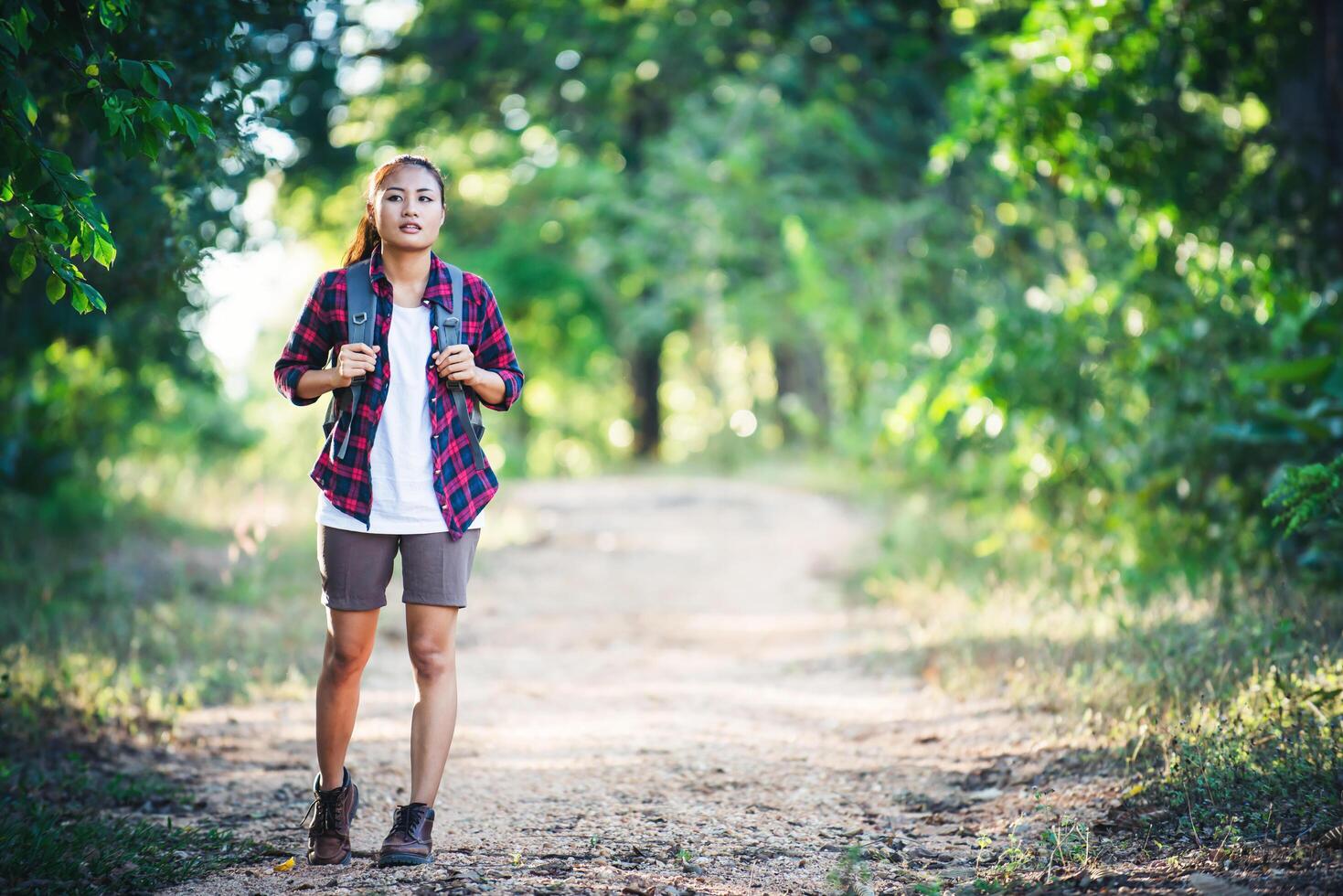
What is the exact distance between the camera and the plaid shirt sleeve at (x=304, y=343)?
3.57 m

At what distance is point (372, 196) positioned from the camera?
12.0ft

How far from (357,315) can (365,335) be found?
64 mm

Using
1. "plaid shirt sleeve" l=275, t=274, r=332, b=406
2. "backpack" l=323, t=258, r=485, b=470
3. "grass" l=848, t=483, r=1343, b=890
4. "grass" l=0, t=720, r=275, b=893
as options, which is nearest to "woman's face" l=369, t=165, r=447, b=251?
"backpack" l=323, t=258, r=485, b=470

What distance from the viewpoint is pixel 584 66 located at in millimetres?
13891


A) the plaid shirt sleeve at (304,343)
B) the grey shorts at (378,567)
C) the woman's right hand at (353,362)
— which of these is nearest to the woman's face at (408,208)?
the plaid shirt sleeve at (304,343)

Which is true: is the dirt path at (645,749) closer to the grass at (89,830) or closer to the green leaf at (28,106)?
the grass at (89,830)

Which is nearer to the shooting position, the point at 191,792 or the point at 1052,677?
the point at 191,792

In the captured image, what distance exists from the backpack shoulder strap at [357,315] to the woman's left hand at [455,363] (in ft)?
0.72

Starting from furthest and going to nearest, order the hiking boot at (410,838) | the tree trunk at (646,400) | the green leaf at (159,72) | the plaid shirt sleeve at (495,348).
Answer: the tree trunk at (646,400) < the plaid shirt sleeve at (495,348) < the hiking boot at (410,838) < the green leaf at (159,72)

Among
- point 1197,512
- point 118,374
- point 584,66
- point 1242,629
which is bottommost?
point 1242,629

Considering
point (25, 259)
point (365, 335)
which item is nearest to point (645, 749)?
point (365, 335)

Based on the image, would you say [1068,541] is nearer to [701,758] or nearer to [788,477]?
[701,758]

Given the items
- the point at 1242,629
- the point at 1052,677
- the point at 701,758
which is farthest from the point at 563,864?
the point at 1242,629

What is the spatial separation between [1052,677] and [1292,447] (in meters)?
2.10
